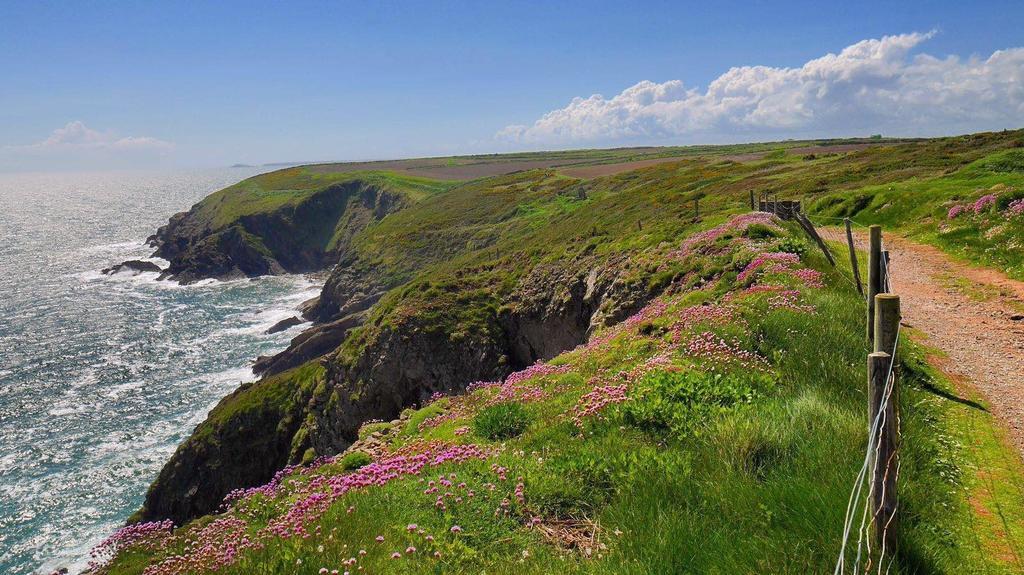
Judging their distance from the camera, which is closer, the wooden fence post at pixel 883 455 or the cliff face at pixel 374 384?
the wooden fence post at pixel 883 455

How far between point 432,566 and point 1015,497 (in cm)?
656

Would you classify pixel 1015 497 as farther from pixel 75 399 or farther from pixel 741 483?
pixel 75 399

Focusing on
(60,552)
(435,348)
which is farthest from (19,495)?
A: (435,348)

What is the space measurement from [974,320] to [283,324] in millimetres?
74308

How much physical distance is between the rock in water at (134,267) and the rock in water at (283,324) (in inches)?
1910

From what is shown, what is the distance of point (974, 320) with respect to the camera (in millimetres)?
14688

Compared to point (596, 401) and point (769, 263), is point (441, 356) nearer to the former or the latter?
point (769, 263)

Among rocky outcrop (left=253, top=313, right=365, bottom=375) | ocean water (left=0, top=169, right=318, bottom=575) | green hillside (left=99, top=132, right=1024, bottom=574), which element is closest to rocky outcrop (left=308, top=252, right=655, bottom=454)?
green hillside (left=99, top=132, right=1024, bottom=574)

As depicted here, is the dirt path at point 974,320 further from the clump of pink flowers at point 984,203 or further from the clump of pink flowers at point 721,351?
the clump of pink flowers at point 984,203

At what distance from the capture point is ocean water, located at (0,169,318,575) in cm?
3612

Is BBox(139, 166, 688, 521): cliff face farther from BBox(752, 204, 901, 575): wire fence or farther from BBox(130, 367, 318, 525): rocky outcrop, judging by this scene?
BBox(752, 204, 901, 575): wire fence

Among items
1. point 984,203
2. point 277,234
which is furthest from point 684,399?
point 277,234

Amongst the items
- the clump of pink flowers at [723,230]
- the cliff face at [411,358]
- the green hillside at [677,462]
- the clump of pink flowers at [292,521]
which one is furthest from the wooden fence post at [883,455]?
the clump of pink flowers at [723,230]

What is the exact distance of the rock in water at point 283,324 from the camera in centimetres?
7406
